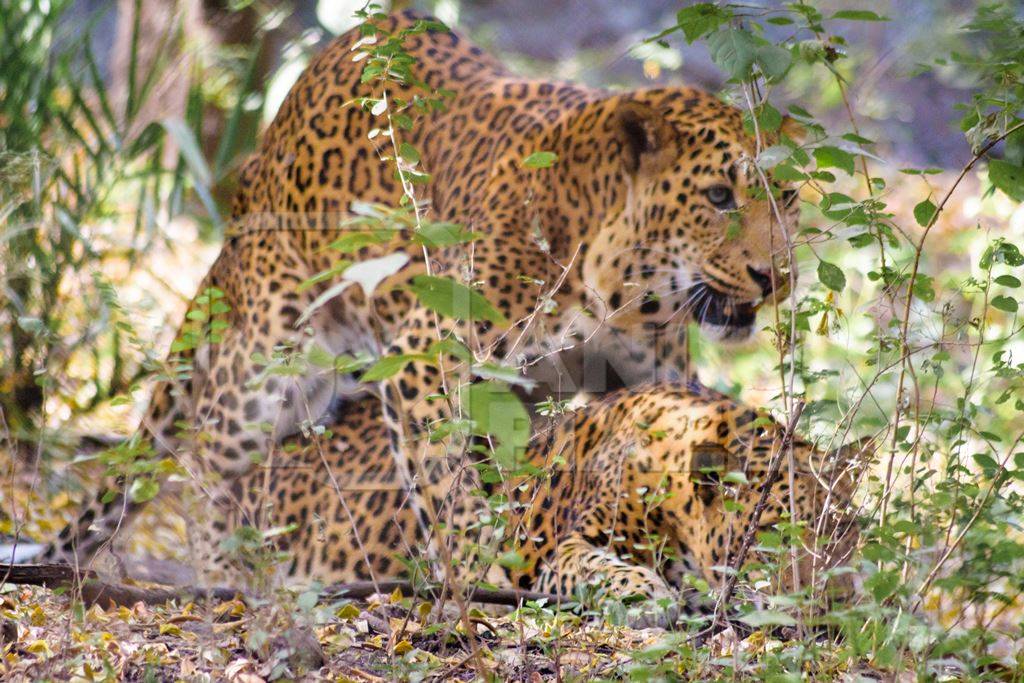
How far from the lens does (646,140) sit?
5.01 m

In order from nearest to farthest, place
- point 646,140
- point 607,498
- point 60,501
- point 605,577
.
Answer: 1. point 605,577
2. point 607,498
3. point 646,140
4. point 60,501

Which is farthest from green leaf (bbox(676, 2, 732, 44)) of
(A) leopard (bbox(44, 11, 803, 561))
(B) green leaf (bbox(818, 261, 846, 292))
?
(A) leopard (bbox(44, 11, 803, 561))

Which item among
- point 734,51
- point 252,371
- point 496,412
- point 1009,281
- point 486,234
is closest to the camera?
point 496,412

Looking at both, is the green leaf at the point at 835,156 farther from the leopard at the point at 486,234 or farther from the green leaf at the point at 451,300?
the green leaf at the point at 451,300

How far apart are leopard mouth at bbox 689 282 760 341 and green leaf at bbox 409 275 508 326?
2.78 m

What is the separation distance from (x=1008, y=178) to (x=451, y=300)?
165cm

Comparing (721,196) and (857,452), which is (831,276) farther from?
(721,196)

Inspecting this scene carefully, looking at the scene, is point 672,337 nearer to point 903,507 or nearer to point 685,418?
point 685,418

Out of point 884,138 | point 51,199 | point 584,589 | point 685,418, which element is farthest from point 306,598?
point 884,138

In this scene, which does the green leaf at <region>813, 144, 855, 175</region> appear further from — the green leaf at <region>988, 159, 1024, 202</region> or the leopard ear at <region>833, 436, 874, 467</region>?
the leopard ear at <region>833, 436, 874, 467</region>

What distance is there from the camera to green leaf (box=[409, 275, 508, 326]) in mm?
2133

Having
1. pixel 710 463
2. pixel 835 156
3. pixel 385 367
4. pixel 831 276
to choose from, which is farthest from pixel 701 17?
pixel 710 463

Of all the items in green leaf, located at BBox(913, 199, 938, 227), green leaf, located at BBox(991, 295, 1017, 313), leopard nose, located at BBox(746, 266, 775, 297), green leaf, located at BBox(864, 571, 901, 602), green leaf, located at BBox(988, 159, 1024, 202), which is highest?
green leaf, located at BBox(988, 159, 1024, 202)

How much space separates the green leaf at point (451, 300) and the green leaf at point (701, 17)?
118 centimetres
